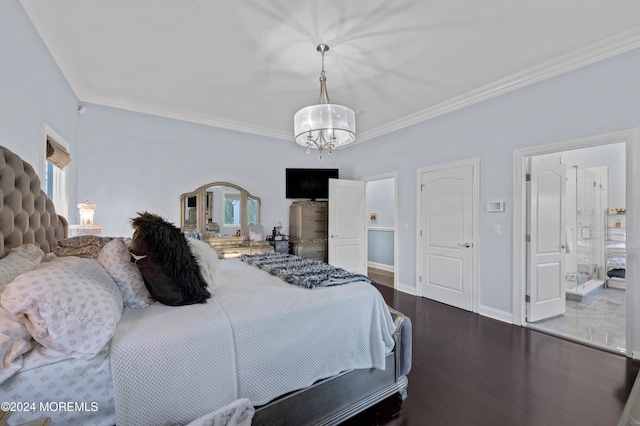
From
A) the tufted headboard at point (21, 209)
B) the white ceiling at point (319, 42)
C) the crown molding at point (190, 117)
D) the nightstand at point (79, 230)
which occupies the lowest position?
the nightstand at point (79, 230)

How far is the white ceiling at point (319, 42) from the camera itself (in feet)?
7.06

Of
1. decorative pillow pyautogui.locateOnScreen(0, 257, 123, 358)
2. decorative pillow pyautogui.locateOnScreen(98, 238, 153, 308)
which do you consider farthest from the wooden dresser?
decorative pillow pyautogui.locateOnScreen(0, 257, 123, 358)

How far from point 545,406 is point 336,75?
3.33 meters

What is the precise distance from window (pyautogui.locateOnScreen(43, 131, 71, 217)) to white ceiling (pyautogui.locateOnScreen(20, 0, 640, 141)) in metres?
0.81

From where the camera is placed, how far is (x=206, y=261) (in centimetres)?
190

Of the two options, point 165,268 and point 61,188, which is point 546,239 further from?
point 61,188

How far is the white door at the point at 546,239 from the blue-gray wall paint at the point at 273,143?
24cm

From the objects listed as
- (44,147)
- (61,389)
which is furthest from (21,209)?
(61,389)

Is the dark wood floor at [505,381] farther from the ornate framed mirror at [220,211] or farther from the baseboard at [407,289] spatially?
the ornate framed mirror at [220,211]

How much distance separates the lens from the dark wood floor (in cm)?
175

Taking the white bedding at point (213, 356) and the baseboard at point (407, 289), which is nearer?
the white bedding at point (213, 356)

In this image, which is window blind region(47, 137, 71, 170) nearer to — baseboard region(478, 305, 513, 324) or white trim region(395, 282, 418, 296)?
white trim region(395, 282, 418, 296)

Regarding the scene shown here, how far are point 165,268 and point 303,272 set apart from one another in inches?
40.9

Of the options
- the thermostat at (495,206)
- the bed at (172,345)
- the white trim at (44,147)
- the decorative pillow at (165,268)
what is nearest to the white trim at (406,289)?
the thermostat at (495,206)
